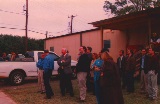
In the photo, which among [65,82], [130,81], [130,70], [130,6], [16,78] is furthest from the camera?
[130,6]

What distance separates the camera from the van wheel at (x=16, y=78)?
46.1 feet

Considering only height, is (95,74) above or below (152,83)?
above

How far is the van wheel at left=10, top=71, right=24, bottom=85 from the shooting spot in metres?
14.0

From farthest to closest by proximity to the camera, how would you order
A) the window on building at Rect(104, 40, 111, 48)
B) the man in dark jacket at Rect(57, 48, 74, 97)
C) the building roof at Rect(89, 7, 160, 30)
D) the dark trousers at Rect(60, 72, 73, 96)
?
the window on building at Rect(104, 40, 111, 48) → the building roof at Rect(89, 7, 160, 30) → the dark trousers at Rect(60, 72, 73, 96) → the man in dark jacket at Rect(57, 48, 74, 97)

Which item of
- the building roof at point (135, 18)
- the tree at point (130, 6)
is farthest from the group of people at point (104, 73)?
the tree at point (130, 6)

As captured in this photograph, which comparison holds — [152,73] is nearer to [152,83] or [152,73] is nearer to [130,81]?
[152,83]

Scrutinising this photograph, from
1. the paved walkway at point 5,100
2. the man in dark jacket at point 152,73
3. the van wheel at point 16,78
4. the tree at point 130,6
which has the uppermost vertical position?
the tree at point 130,6

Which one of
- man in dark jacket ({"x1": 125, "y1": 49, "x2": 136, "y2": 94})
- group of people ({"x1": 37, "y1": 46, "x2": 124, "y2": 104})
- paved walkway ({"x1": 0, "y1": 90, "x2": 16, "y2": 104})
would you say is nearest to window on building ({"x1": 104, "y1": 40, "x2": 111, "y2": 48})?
man in dark jacket ({"x1": 125, "y1": 49, "x2": 136, "y2": 94})

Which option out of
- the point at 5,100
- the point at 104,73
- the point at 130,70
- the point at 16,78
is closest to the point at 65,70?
the point at 5,100

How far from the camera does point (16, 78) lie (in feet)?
46.5

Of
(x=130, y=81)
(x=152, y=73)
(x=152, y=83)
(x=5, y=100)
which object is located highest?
(x=152, y=73)

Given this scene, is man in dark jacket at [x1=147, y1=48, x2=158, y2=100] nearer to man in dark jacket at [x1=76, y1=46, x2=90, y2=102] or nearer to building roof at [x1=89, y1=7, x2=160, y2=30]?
man in dark jacket at [x1=76, y1=46, x2=90, y2=102]

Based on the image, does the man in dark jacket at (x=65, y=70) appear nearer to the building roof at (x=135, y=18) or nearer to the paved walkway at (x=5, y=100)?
the paved walkway at (x=5, y=100)

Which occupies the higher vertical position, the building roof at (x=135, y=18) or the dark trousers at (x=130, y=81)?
the building roof at (x=135, y=18)
